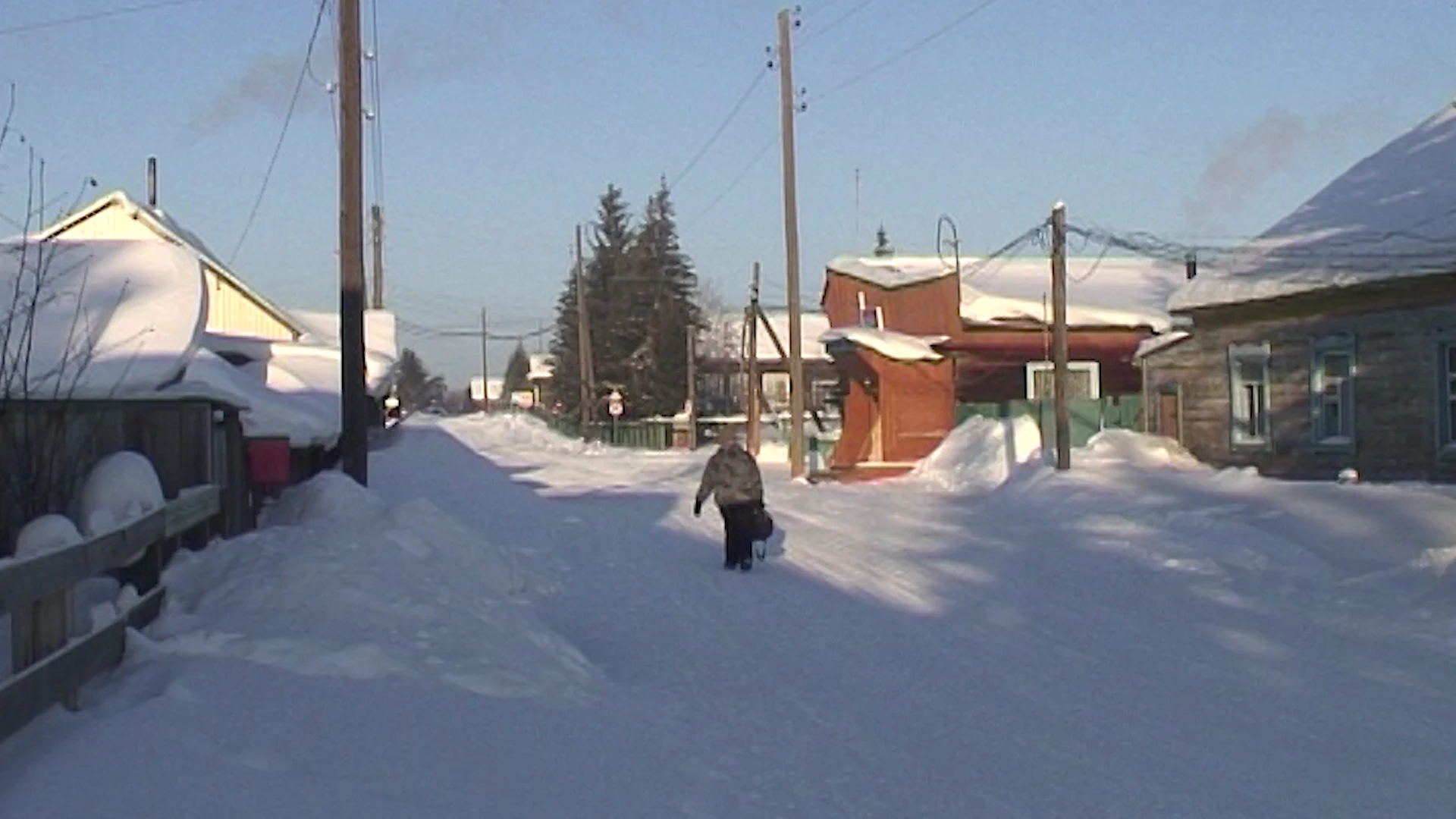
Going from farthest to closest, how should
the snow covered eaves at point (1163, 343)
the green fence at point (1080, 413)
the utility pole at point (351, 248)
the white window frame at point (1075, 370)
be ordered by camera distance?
the white window frame at point (1075, 370), the green fence at point (1080, 413), the snow covered eaves at point (1163, 343), the utility pole at point (351, 248)

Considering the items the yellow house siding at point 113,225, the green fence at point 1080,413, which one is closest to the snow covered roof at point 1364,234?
the green fence at point 1080,413

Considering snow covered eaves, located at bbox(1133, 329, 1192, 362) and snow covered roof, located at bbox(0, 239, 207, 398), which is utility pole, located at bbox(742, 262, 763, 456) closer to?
snow covered eaves, located at bbox(1133, 329, 1192, 362)

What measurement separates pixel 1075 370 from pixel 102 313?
3921 cm

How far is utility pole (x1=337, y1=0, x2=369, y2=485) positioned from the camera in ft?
71.1

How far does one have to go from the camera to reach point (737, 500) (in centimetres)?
1873

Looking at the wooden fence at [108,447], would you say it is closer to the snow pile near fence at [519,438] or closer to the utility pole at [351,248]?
the utility pole at [351,248]

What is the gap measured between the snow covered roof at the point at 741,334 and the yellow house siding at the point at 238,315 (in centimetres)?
3870

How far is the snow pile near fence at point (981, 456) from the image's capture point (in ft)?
113

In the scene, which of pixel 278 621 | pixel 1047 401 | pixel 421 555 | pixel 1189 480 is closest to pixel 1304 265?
pixel 1189 480

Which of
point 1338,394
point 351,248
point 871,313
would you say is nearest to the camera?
point 351,248

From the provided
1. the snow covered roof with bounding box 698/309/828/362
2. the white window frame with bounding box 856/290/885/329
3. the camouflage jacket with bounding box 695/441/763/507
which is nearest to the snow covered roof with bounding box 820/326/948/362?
the white window frame with bounding box 856/290/885/329

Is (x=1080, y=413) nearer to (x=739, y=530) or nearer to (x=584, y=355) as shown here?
(x=739, y=530)

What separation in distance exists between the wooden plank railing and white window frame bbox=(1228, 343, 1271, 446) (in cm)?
2347

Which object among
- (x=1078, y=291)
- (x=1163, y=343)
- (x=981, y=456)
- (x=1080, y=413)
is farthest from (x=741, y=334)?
(x=1163, y=343)
